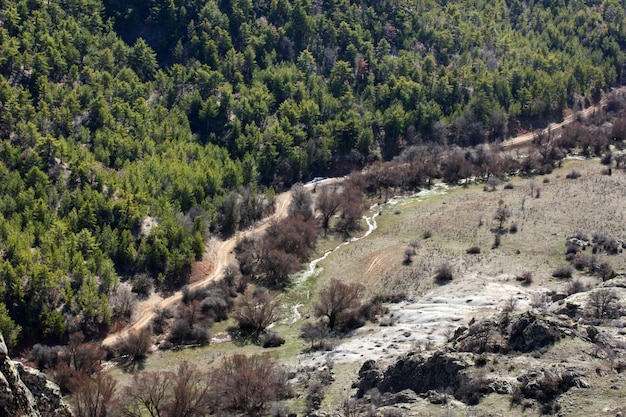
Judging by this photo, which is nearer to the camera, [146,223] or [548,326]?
[548,326]

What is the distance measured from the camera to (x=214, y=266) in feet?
368

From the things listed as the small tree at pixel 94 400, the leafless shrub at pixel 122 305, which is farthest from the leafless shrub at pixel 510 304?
the leafless shrub at pixel 122 305

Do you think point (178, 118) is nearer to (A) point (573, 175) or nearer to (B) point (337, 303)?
(B) point (337, 303)

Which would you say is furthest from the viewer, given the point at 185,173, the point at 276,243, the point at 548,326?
the point at 185,173

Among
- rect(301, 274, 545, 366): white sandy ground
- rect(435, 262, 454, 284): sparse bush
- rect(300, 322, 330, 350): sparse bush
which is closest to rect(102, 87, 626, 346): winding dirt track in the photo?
rect(300, 322, 330, 350): sparse bush

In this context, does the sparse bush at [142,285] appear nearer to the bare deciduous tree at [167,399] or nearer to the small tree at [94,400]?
the bare deciduous tree at [167,399]

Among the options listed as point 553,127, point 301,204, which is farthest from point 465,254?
point 553,127

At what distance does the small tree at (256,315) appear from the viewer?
8981 cm

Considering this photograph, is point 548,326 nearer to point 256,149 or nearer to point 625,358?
point 625,358

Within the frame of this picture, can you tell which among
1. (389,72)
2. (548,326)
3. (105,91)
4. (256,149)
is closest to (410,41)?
(389,72)

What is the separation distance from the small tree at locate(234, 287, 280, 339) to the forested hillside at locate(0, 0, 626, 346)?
18.4 metres

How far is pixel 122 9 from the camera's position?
179125mm

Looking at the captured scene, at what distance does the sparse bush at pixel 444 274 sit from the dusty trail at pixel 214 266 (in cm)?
3624

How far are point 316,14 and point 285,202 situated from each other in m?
83.1
